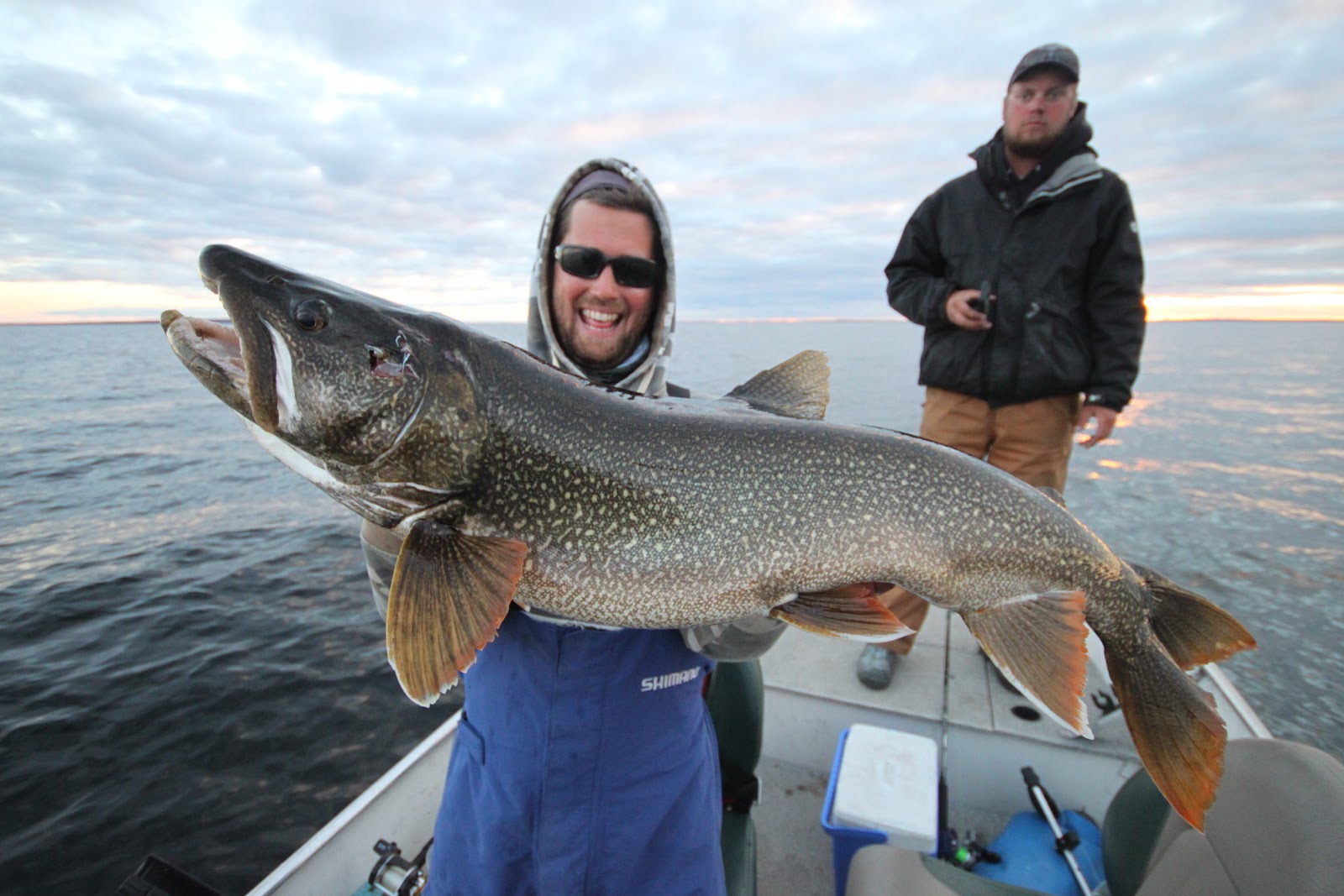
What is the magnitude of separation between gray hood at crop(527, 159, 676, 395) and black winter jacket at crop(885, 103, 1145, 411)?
2.27 metres

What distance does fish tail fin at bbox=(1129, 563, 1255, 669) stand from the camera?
2.29m

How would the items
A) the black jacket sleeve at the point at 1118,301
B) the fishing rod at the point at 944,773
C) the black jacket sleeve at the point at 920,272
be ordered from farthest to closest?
the black jacket sleeve at the point at 920,272 < the black jacket sleeve at the point at 1118,301 < the fishing rod at the point at 944,773

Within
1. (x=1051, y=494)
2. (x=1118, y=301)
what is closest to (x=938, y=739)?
(x=1051, y=494)

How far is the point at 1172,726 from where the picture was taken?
2139 millimetres

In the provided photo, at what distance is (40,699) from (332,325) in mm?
8300

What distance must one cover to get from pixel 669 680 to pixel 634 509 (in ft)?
2.31

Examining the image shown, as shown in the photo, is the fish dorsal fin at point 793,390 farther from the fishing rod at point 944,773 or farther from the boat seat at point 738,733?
the fishing rod at point 944,773

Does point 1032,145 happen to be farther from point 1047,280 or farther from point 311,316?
point 311,316

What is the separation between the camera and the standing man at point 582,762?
6.86ft

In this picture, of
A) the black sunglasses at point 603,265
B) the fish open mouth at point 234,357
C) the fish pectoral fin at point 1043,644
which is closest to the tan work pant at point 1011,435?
the fish pectoral fin at point 1043,644

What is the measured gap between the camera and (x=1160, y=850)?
2303mm

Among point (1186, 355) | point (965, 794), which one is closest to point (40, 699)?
point (965, 794)

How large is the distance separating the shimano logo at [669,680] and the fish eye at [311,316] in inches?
59.7

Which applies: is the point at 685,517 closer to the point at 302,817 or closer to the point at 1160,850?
the point at 1160,850
